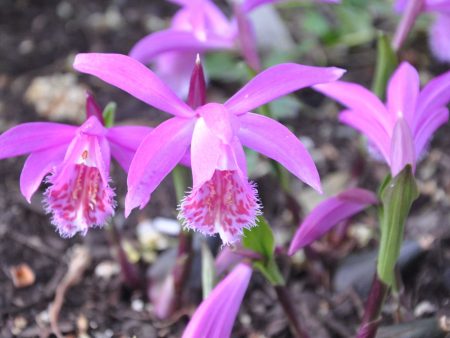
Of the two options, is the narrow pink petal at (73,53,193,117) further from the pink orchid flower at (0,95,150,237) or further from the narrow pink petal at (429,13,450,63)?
the narrow pink petal at (429,13,450,63)

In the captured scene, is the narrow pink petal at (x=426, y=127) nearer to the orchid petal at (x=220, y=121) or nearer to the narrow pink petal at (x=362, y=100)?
the narrow pink petal at (x=362, y=100)

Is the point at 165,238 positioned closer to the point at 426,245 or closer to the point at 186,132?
the point at 426,245

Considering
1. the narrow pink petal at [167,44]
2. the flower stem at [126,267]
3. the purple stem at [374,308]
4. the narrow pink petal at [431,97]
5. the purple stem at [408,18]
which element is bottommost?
the purple stem at [374,308]

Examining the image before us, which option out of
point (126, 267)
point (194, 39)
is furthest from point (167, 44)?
point (126, 267)

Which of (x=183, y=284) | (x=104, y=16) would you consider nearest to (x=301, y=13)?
(x=104, y=16)

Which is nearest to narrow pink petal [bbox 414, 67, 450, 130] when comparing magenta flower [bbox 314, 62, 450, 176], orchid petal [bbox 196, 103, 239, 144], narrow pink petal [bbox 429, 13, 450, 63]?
magenta flower [bbox 314, 62, 450, 176]

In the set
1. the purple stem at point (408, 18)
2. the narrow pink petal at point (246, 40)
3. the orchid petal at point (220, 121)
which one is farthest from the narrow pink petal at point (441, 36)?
the orchid petal at point (220, 121)
